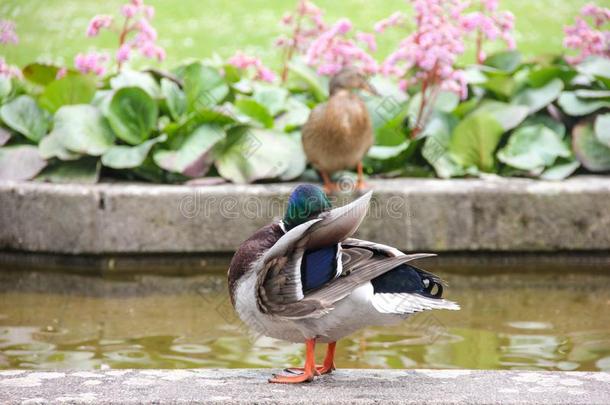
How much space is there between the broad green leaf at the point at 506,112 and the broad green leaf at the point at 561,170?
1.24 feet

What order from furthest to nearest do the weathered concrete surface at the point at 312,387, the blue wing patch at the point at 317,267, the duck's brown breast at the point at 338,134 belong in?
the duck's brown breast at the point at 338,134 → the blue wing patch at the point at 317,267 → the weathered concrete surface at the point at 312,387

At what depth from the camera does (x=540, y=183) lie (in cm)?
538

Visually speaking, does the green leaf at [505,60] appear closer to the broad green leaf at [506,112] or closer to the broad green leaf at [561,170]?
the broad green leaf at [506,112]

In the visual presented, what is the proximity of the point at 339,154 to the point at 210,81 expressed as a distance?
123 centimetres

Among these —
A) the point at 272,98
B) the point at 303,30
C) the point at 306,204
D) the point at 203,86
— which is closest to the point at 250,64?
the point at 303,30

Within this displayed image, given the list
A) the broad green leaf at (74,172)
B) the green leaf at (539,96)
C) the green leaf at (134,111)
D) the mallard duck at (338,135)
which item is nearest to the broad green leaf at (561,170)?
the green leaf at (539,96)

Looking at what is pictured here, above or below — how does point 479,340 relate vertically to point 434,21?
below

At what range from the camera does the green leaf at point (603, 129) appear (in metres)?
5.69

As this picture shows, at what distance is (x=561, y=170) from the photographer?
563cm

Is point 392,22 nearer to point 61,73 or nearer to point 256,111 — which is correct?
point 256,111

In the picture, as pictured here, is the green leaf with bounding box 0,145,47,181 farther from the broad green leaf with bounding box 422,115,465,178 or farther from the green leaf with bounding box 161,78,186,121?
the broad green leaf with bounding box 422,115,465,178

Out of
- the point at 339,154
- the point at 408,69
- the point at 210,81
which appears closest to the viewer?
the point at 339,154

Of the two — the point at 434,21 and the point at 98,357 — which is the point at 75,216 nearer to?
the point at 98,357

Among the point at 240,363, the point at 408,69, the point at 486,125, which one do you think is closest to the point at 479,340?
the point at 240,363
